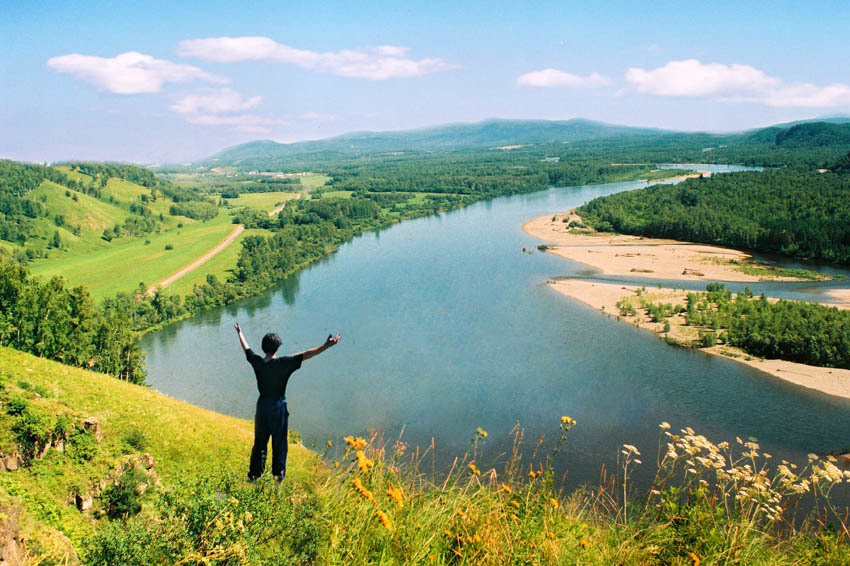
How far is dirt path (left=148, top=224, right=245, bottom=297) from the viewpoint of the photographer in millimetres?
43544

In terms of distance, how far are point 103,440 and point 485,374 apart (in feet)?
61.4

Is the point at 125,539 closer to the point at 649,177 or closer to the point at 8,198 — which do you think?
the point at 8,198

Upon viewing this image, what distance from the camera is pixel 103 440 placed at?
9.94 meters

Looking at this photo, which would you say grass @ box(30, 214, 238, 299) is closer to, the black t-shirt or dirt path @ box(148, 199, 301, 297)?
dirt path @ box(148, 199, 301, 297)

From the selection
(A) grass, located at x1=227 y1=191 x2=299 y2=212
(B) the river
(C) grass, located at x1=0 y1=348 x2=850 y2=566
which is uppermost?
(A) grass, located at x1=227 y1=191 x2=299 y2=212

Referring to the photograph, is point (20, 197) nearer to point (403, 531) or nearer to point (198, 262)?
point (198, 262)

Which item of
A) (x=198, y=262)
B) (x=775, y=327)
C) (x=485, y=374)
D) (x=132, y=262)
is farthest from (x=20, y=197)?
(x=775, y=327)

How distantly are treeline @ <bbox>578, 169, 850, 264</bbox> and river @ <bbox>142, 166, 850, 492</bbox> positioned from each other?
5.75 metres

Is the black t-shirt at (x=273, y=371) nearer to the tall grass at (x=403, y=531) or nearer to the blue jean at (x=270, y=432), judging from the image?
the blue jean at (x=270, y=432)

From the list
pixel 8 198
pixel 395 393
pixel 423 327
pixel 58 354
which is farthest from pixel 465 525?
pixel 8 198

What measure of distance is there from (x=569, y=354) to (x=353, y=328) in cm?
1401

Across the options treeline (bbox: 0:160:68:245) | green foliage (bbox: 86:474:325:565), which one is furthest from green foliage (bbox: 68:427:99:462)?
treeline (bbox: 0:160:68:245)

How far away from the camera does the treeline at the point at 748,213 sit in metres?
48.2

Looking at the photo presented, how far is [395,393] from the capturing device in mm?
24500
